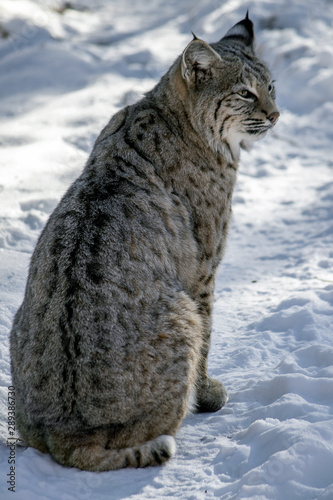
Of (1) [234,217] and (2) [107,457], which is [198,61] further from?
(1) [234,217]

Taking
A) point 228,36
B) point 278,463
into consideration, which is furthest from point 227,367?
point 228,36

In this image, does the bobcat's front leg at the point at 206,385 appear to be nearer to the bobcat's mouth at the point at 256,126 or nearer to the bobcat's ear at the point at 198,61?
the bobcat's mouth at the point at 256,126

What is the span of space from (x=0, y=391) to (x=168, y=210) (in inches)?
52.1

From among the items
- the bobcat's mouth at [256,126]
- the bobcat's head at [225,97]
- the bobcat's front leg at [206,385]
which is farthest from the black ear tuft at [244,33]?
the bobcat's front leg at [206,385]

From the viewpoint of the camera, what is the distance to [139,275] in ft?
10.2

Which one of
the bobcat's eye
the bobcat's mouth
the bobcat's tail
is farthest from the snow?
the bobcat's eye

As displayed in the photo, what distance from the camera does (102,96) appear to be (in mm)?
7559

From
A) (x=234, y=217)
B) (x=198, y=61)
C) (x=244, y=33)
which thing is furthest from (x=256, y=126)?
(x=234, y=217)

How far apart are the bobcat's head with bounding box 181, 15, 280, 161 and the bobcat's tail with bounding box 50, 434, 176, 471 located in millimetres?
1745

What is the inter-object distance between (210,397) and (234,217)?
267 centimetres

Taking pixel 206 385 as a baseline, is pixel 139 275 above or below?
above

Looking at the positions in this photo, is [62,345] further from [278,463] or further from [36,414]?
[278,463]

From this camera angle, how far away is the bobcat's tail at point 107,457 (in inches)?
111

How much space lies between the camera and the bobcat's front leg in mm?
3537
